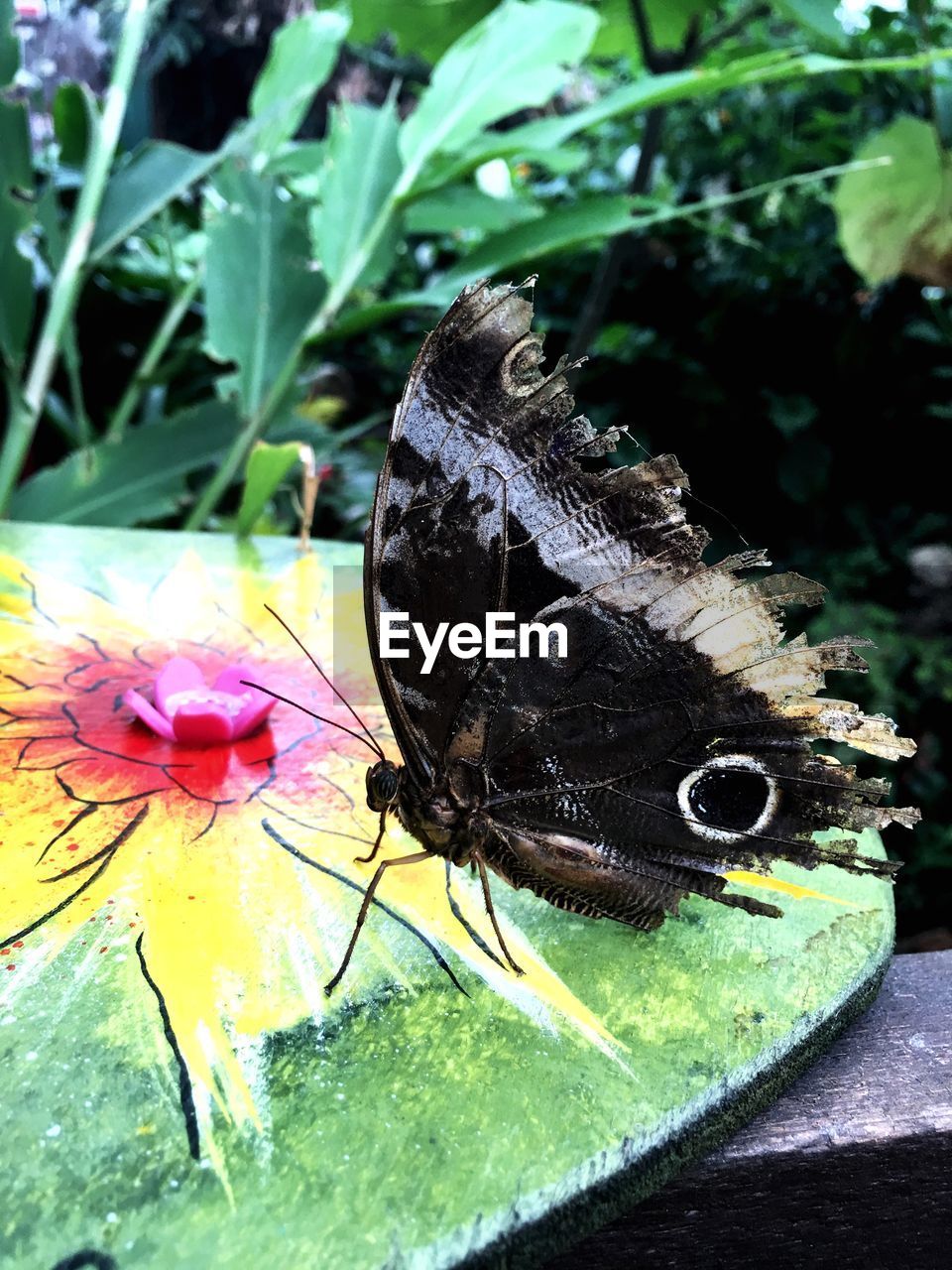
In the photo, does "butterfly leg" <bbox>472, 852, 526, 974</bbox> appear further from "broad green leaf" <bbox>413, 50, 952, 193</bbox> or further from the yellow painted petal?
"broad green leaf" <bbox>413, 50, 952, 193</bbox>

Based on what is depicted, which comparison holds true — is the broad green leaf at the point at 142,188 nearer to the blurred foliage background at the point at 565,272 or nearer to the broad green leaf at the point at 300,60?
the blurred foliage background at the point at 565,272

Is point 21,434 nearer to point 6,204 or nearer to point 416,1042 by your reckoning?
point 6,204

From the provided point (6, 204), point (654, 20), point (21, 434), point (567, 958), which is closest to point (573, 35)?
point (654, 20)

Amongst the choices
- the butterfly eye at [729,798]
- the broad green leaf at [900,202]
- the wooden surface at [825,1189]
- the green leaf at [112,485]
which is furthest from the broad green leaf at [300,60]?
the wooden surface at [825,1189]

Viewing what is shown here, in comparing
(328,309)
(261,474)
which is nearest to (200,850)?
(261,474)

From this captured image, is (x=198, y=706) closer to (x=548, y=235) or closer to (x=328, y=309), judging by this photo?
(x=328, y=309)

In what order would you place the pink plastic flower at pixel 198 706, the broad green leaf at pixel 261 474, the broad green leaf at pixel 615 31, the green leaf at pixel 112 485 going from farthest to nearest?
the broad green leaf at pixel 615 31
the green leaf at pixel 112 485
the broad green leaf at pixel 261 474
the pink plastic flower at pixel 198 706
